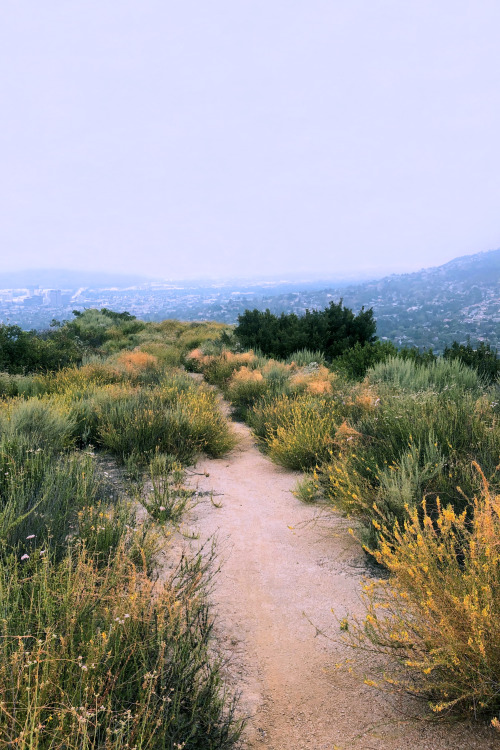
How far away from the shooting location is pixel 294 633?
9.48 ft

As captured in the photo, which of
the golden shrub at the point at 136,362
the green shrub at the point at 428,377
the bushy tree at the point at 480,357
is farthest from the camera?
the golden shrub at the point at 136,362

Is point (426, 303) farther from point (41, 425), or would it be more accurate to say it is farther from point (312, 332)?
point (41, 425)

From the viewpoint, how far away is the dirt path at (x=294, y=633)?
209 cm

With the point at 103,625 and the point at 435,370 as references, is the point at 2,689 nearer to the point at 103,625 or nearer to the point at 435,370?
the point at 103,625

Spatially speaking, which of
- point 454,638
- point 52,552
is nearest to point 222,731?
point 454,638

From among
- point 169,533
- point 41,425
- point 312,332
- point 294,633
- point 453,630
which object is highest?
point 312,332

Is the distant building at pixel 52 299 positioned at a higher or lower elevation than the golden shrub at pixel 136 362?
higher

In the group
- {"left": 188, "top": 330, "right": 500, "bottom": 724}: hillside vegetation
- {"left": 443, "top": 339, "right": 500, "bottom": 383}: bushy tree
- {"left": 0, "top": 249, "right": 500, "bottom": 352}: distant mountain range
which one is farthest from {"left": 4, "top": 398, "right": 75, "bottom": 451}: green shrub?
{"left": 0, "top": 249, "right": 500, "bottom": 352}: distant mountain range

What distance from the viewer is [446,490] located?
3732mm

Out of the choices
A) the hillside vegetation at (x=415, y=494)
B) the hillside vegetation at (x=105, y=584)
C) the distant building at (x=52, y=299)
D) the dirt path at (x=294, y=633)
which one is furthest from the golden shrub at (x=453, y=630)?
the distant building at (x=52, y=299)

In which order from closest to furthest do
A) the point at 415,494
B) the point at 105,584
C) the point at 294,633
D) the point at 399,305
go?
1. the point at 105,584
2. the point at 294,633
3. the point at 415,494
4. the point at 399,305

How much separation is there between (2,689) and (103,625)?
0.58 metres

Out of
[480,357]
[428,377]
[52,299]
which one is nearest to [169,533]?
[428,377]

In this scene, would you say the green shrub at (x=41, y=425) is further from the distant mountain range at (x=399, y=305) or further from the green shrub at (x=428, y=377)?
the distant mountain range at (x=399, y=305)
